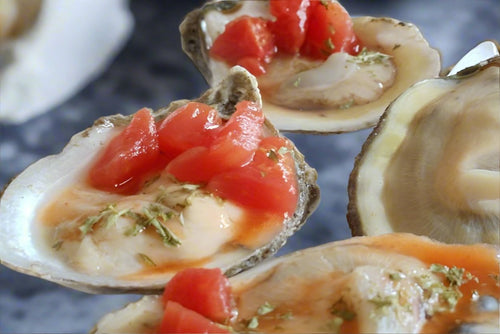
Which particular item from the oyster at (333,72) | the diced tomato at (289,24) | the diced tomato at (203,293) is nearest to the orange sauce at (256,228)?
the diced tomato at (203,293)

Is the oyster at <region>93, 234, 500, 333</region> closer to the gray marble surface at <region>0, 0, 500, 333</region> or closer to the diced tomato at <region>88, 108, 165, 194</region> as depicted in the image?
the gray marble surface at <region>0, 0, 500, 333</region>

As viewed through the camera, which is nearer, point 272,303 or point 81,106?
point 272,303

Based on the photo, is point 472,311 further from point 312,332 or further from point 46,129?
point 46,129

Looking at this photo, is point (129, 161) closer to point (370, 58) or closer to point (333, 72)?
point (333, 72)

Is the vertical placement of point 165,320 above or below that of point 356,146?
above

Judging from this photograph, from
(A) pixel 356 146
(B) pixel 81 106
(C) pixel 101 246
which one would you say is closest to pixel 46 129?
(B) pixel 81 106

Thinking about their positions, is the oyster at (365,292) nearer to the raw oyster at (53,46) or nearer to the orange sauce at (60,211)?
the orange sauce at (60,211)
